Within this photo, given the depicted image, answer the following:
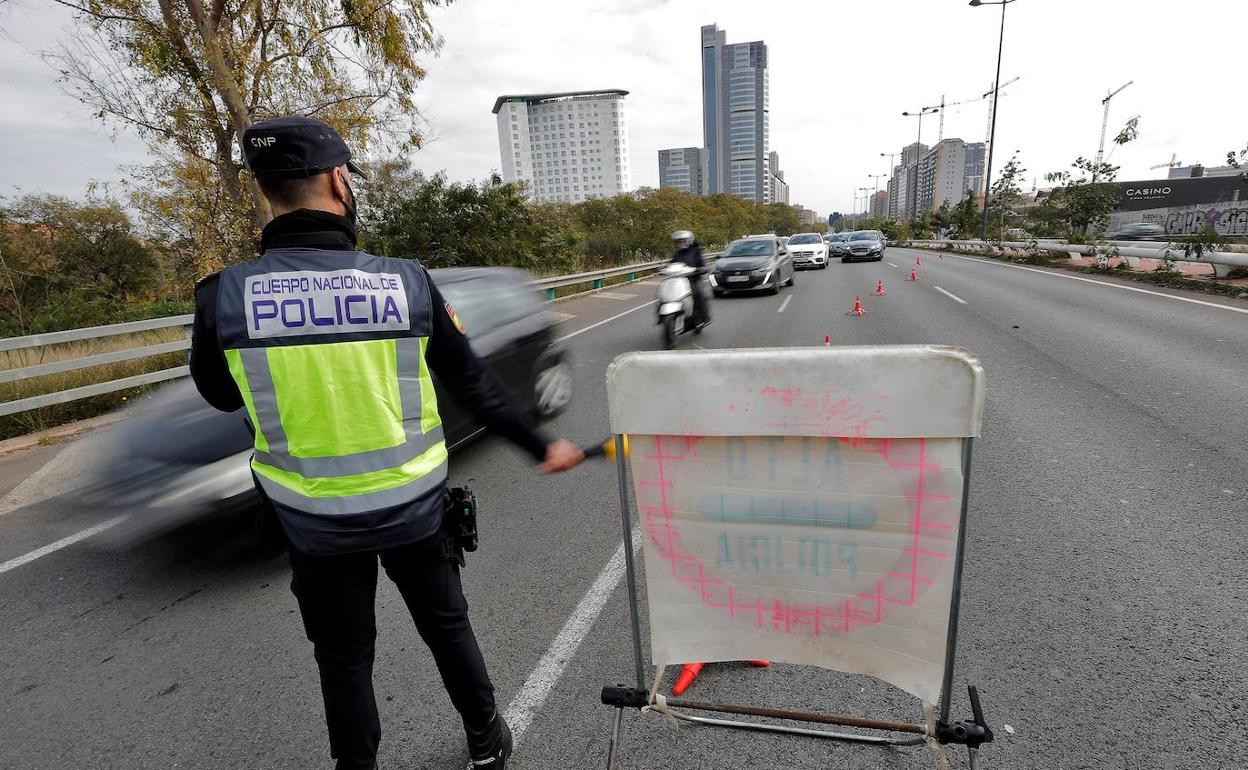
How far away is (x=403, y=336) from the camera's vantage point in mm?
1626

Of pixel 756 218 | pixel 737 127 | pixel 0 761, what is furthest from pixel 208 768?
pixel 737 127

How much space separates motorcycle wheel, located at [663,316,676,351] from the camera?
9.45 m

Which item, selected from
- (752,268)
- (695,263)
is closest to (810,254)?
(752,268)

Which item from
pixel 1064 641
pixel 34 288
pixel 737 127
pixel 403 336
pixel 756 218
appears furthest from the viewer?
pixel 737 127

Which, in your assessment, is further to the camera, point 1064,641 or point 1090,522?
point 1090,522

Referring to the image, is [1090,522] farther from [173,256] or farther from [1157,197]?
[1157,197]

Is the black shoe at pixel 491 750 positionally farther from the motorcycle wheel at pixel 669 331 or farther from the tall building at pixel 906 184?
the tall building at pixel 906 184

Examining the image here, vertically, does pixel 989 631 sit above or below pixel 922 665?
below

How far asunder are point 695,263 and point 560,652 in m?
8.25

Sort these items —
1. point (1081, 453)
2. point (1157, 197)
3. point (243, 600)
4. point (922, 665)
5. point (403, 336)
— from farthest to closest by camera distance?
point (1157, 197), point (1081, 453), point (243, 600), point (922, 665), point (403, 336)

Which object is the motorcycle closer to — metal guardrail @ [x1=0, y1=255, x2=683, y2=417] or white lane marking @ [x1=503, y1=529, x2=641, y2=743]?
metal guardrail @ [x1=0, y1=255, x2=683, y2=417]

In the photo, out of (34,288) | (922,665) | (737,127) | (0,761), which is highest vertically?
(737,127)

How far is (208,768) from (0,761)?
2.74 ft

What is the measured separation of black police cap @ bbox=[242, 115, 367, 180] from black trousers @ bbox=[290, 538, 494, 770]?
1015 millimetres
